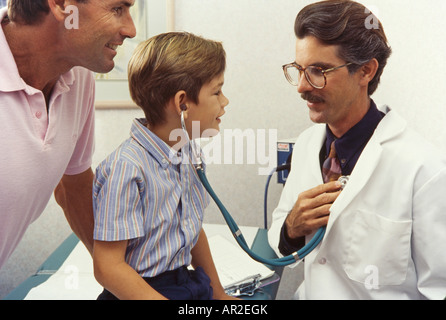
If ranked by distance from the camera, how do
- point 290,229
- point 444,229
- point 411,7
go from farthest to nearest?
point 411,7 → point 290,229 → point 444,229

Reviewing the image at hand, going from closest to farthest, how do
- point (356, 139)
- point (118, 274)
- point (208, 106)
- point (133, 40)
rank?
point (118, 274)
point (208, 106)
point (356, 139)
point (133, 40)

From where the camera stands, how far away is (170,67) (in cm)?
72

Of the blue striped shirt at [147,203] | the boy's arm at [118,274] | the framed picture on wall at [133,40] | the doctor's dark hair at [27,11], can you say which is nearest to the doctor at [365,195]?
the blue striped shirt at [147,203]

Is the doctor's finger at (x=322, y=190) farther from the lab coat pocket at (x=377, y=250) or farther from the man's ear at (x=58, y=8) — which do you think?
the man's ear at (x=58, y=8)

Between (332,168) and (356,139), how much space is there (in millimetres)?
100

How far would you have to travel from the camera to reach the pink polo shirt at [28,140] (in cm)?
71

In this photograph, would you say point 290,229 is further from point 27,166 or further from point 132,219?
point 27,166

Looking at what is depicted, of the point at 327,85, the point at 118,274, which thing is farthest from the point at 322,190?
the point at 118,274

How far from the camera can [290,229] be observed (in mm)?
990

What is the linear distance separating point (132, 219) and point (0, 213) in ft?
0.89

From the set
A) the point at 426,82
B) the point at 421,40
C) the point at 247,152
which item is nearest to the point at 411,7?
the point at 421,40

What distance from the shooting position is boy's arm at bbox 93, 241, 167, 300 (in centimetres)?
65

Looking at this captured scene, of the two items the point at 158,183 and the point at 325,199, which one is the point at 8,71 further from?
the point at 325,199

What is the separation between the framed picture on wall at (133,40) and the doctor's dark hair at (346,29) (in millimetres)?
736
